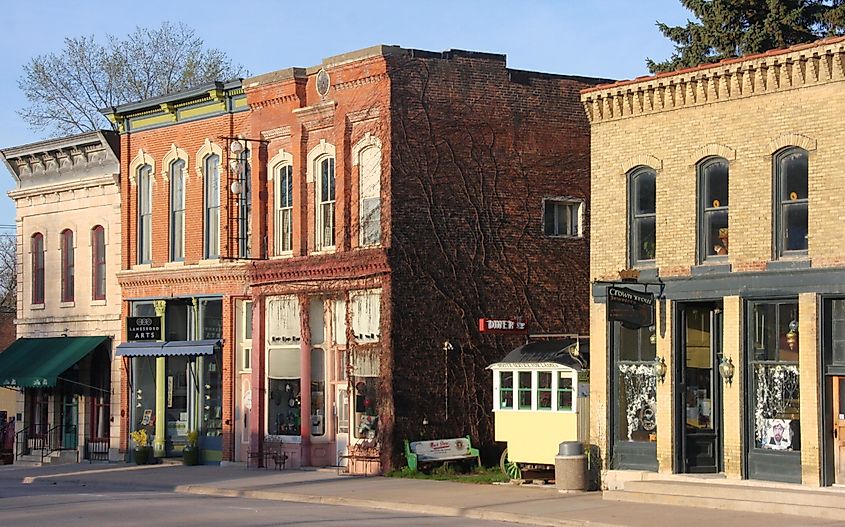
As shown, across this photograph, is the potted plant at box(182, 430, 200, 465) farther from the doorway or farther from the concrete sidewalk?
the doorway

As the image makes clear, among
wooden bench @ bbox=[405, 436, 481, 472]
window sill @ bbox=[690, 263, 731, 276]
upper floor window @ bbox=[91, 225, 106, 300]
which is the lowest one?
wooden bench @ bbox=[405, 436, 481, 472]

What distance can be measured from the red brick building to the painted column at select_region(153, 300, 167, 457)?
55.6 inches

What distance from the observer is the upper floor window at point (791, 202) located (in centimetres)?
2580

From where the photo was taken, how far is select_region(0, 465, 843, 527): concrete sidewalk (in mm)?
Answer: 23547

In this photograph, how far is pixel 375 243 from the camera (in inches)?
1352

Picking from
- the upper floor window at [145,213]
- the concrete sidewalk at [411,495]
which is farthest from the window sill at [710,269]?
the upper floor window at [145,213]

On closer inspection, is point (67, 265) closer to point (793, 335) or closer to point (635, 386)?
point (635, 386)

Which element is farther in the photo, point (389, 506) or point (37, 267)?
point (37, 267)

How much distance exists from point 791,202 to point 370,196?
11455mm

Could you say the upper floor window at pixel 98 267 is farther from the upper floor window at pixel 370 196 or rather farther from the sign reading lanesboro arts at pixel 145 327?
the upper floor window at pixel 370 196

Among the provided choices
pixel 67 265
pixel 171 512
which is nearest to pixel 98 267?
pixel 67 265

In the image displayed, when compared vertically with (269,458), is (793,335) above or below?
above

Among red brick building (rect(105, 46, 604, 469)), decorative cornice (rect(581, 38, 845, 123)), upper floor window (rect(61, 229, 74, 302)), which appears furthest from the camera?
upper floor window (rect(61, 229, 74, 302))

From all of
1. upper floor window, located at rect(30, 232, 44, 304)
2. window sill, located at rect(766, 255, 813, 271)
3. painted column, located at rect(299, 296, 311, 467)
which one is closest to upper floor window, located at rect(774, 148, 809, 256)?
window sill, located at rect(766, 255, 813, 271)
